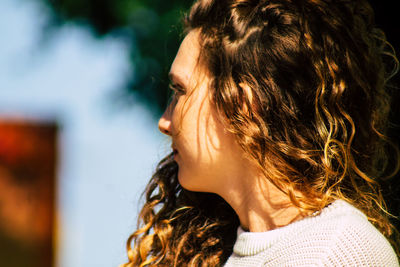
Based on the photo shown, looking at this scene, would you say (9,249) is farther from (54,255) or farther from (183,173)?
(183,173)

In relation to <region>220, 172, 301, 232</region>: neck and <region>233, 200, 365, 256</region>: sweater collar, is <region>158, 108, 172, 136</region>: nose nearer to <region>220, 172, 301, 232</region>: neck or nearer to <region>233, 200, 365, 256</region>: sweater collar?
<region>220, 172, 301, 232</region>: neck

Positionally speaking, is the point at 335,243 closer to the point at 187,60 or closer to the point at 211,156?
the point at 211,156

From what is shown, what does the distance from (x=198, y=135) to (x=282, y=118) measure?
309mm

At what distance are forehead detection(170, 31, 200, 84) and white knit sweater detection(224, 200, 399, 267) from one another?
644 mm

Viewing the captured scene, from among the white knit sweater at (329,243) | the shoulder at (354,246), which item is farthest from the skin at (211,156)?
the shoulder at (354,246)

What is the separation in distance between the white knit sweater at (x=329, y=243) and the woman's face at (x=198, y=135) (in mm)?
288

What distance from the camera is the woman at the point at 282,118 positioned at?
172 centimetres

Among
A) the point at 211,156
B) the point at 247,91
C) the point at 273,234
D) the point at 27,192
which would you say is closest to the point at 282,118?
the point at 247,91

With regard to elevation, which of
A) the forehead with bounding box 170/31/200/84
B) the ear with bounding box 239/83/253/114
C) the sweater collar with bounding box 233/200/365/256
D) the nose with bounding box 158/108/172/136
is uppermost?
the forehead with bounding box 170/31/200/84

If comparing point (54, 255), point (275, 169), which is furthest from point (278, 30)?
point (54, 255)

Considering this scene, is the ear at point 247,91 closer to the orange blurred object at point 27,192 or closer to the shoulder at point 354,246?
the shoulder at point 354,246

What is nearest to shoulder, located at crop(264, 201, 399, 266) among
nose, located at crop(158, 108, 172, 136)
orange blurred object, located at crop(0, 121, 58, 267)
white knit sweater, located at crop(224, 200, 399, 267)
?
white knit sweater, located at crop(224, 200, 399, 267)

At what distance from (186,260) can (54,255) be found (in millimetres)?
2273

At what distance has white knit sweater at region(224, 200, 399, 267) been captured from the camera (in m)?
1.51
